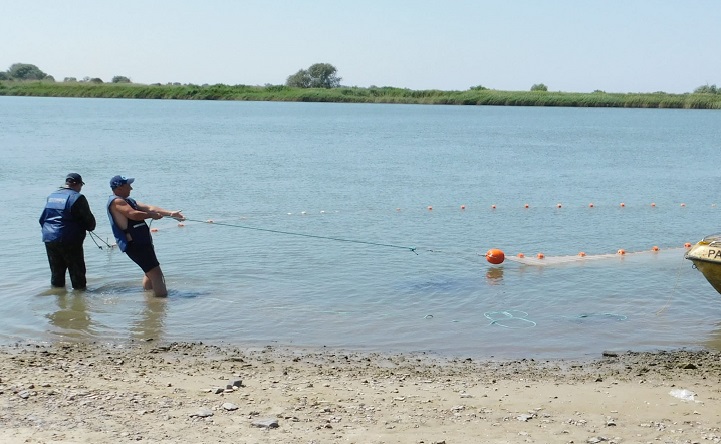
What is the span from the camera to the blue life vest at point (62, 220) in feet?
36.7

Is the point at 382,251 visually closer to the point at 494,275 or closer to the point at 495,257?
the point at 495,257

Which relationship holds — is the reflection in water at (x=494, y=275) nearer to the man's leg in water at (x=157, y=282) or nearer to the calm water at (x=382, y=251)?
the calm water at (x=382, y=251)

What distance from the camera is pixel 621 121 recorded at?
70938mm

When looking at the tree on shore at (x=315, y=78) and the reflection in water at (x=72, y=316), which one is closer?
the reflection in water at (x=72, y=316)

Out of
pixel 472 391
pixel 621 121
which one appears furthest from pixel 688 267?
pixel 621 121

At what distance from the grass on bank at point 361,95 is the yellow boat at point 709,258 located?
3283 inches

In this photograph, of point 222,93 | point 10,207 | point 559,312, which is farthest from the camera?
point 222,93

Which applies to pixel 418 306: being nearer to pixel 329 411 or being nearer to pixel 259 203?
pixel 329 411

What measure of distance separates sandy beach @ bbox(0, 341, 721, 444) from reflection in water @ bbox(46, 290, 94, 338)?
0.57 metres

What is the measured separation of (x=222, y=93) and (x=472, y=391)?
104m

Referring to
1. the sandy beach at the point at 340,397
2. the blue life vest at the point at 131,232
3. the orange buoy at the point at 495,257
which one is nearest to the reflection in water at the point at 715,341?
the sandy beach at the point at 340,397

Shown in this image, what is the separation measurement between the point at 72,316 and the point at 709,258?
713 centimetres

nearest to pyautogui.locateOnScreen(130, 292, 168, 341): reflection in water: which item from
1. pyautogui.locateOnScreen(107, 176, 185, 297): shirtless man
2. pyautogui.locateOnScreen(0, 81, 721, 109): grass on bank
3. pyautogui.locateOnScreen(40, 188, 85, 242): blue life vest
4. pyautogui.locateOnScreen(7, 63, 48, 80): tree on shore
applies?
pyautogui.locateOnScreen(107, 176, 185, 297): shirtless man

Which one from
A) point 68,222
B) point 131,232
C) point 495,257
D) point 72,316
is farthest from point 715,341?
point 68,222
